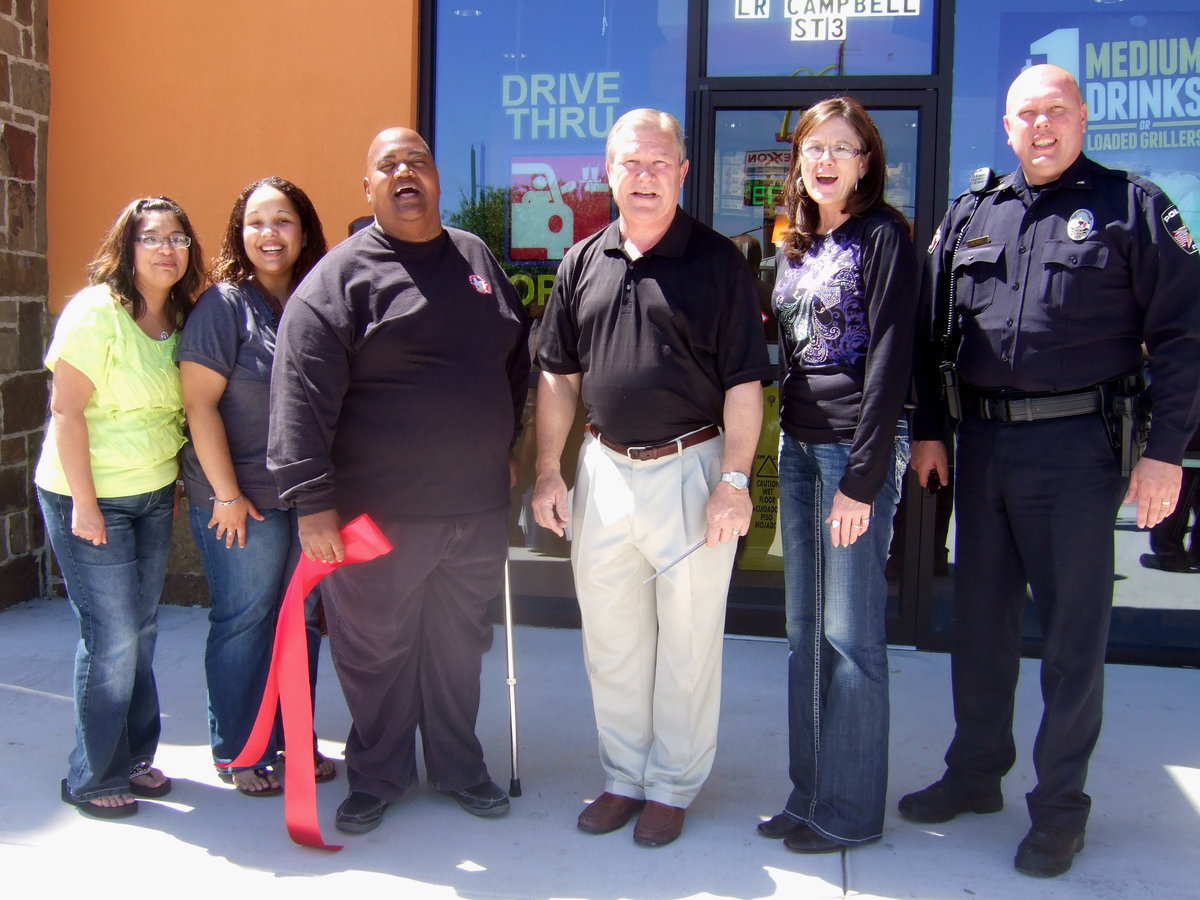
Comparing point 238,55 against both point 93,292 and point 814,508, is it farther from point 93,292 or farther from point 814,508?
point 814,508

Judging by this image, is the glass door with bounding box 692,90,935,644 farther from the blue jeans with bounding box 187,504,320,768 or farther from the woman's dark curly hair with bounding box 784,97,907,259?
the blue jeans with bounding box 187,504,320,768

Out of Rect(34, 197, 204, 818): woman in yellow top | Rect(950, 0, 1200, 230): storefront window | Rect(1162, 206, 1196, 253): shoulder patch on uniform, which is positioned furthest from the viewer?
Rect(950, 0, 1200, 230): storefront window

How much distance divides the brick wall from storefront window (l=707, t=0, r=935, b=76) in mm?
3134

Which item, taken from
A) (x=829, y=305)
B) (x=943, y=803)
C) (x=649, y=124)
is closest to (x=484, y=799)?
(x=943, y=803)

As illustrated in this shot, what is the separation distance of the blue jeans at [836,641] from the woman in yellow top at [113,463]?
6.06ft

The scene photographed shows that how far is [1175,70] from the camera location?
4.49 m

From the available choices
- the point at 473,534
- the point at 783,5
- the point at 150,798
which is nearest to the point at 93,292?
the point at 473,534

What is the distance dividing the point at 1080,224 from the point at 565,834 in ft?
7.20

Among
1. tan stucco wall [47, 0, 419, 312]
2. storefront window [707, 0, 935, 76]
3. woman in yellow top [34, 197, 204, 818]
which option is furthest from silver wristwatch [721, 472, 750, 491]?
tan stucco wall [47, 0, 419, 312]

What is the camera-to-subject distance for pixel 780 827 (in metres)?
3.04

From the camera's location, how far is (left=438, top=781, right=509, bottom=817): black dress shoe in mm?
3164

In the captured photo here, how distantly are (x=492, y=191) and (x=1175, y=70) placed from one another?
9.81 feet

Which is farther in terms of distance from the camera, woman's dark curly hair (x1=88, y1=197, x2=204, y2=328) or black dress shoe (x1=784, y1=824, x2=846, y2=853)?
woman's dark curly hair (x1=88, y1=197, x2=204, y2=328)

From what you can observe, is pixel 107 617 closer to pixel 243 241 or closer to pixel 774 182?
pixel 243 241
